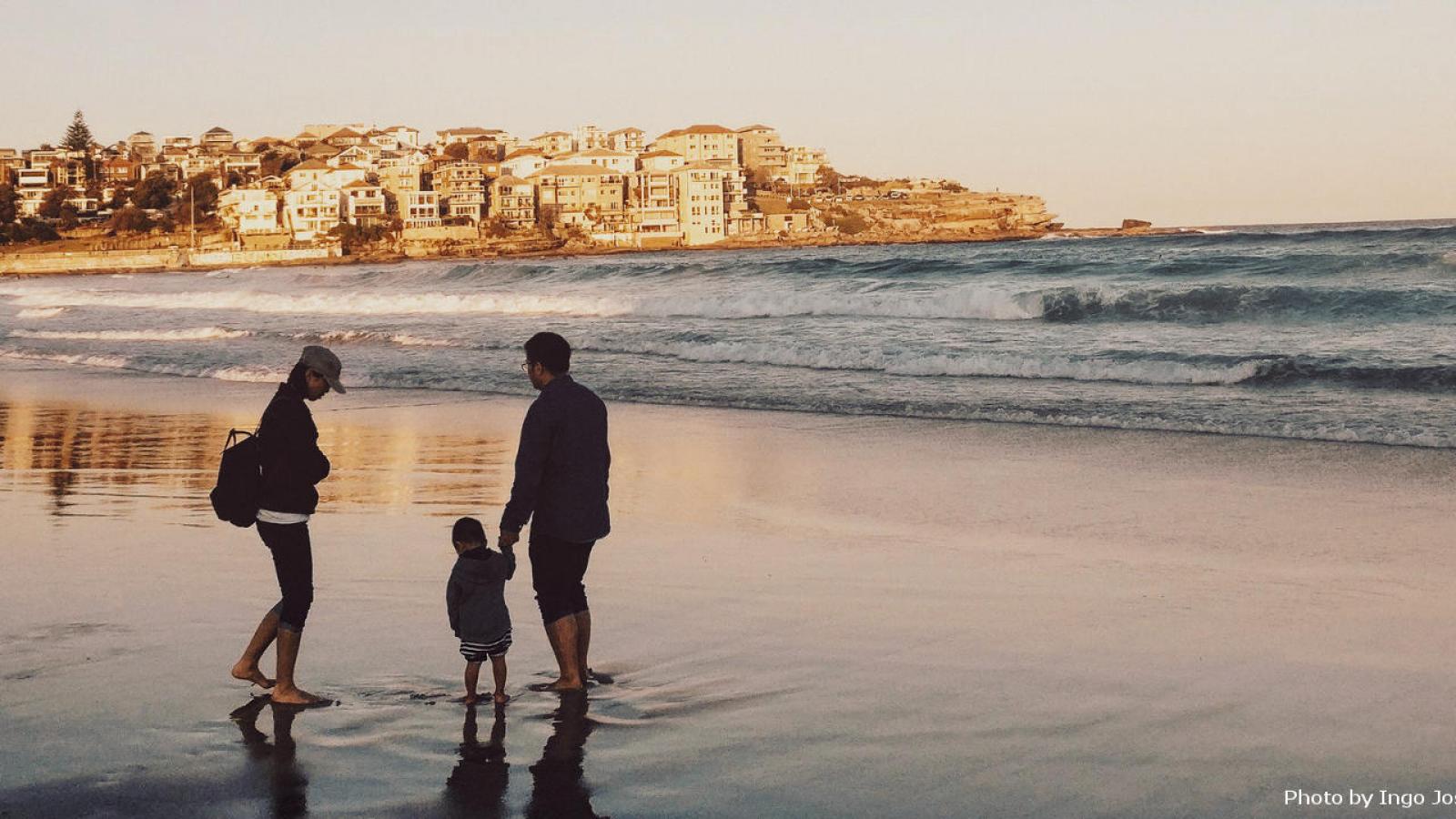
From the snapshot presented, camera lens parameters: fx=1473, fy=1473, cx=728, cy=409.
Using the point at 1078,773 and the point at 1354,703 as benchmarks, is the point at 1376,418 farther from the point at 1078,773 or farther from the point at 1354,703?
the point at 1078,773

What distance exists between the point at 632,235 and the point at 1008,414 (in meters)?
120

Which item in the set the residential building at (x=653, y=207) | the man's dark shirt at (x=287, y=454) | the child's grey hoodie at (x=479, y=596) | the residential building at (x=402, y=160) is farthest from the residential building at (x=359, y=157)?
the child's grey hoodie at (x=479, y=596)

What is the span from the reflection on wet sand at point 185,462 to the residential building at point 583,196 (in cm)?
12108

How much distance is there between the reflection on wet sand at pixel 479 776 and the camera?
4.38 meters

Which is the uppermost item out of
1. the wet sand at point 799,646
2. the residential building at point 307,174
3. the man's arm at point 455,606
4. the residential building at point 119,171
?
the residential building at point 119,171

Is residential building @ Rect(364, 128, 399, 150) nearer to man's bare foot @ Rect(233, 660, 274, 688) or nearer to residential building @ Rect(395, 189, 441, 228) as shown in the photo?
residential building @ Rect(395, 189, 441, 228)

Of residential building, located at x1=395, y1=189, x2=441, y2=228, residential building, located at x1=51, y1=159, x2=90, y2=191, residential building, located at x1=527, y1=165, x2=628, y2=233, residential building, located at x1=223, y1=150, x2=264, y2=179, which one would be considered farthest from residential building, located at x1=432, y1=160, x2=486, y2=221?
residential building, located at x1=51, y1=159, x2=90, y2=191

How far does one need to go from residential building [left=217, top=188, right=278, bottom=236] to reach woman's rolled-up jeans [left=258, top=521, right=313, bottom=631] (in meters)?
138

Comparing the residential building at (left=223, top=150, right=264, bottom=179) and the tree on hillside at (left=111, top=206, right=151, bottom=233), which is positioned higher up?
the residential building at (left=223, top=150, right=264, bottom=179)

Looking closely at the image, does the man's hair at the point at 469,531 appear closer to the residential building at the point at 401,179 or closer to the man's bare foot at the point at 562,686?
the man's bare foot at the point at 562,686

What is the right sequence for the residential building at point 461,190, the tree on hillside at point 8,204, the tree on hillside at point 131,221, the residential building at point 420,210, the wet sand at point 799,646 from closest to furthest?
1. the wet sand at point 799,646
2. the residential building at point 420,210
3. the residential building at point 461,190
4. the tree on hillside at point 131,221
5. the tree on hillside at point 8,204

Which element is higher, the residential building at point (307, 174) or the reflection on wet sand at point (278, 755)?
the residential building at point (307, 174)

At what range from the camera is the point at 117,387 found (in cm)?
1955

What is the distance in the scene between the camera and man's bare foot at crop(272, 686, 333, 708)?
17.7ft
